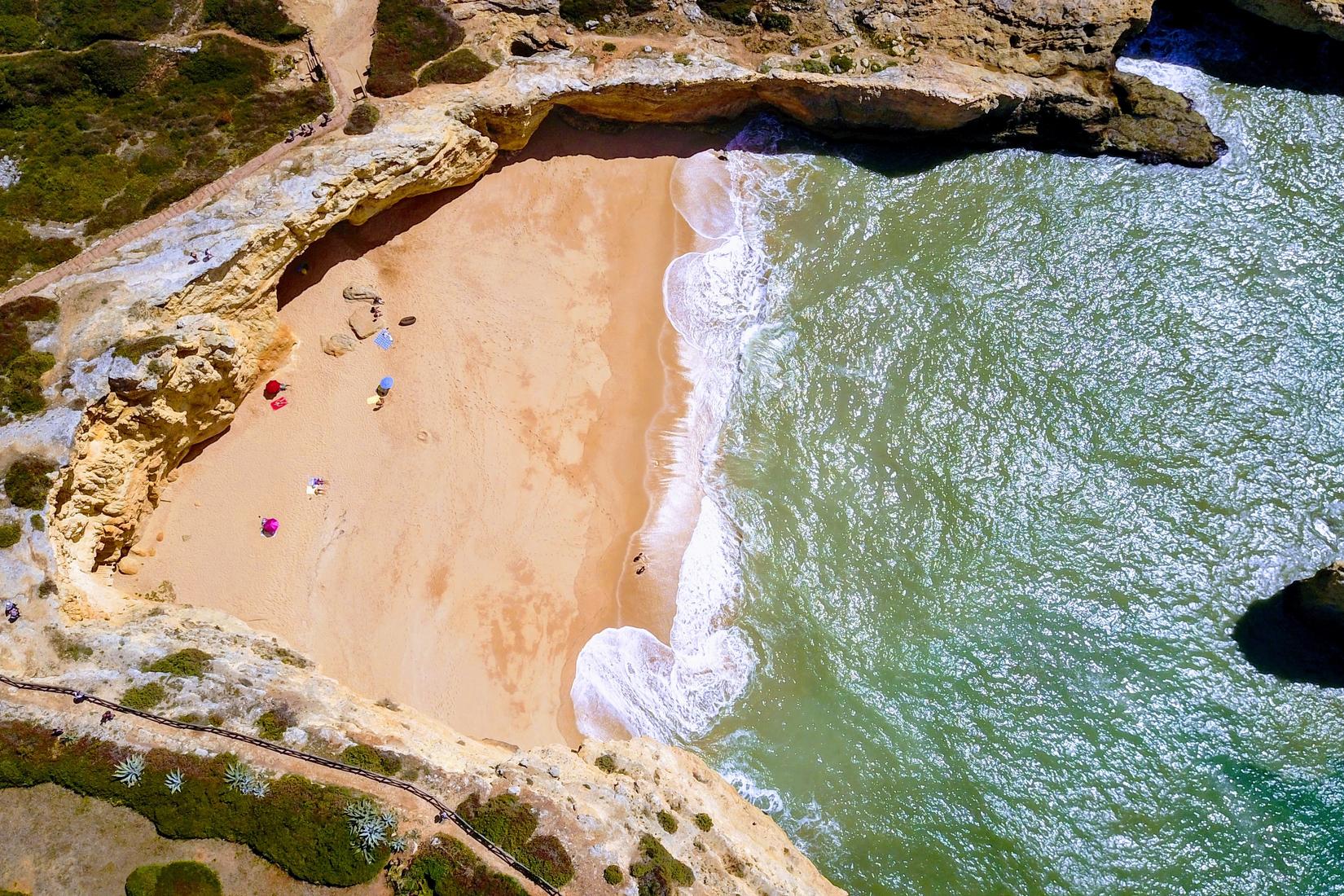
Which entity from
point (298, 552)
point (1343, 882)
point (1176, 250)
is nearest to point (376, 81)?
point (298, 552)

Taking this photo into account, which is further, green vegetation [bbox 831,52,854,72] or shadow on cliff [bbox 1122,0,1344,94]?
shadow on cliff [bbox 1122,0,1344,94]

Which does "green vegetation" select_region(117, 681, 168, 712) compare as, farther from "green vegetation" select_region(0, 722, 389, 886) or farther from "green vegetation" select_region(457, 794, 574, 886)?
"green vegetation" select_region(457, 794, 574, 886)

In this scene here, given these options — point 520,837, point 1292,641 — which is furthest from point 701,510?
point 1292,641

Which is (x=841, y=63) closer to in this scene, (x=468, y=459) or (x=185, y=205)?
(x=468, y=459)

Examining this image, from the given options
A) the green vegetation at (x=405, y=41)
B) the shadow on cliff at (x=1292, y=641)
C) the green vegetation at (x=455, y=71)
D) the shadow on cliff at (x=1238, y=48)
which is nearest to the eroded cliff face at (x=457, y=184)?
the green vegetation at (x=455, y=71)

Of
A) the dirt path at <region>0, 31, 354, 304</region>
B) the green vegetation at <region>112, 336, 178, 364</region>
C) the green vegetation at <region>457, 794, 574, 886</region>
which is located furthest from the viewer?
the dirt path at <region>0, 31, 354, 304</region>

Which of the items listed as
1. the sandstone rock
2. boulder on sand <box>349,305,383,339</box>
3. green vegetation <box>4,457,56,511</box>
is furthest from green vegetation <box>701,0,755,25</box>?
green vegetation <box>4,457,56,511</box>

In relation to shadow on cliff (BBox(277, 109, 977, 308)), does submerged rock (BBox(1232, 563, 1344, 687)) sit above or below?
below

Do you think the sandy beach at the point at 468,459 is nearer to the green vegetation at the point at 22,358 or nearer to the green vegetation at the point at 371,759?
the green vegetation at the point at 371,759
